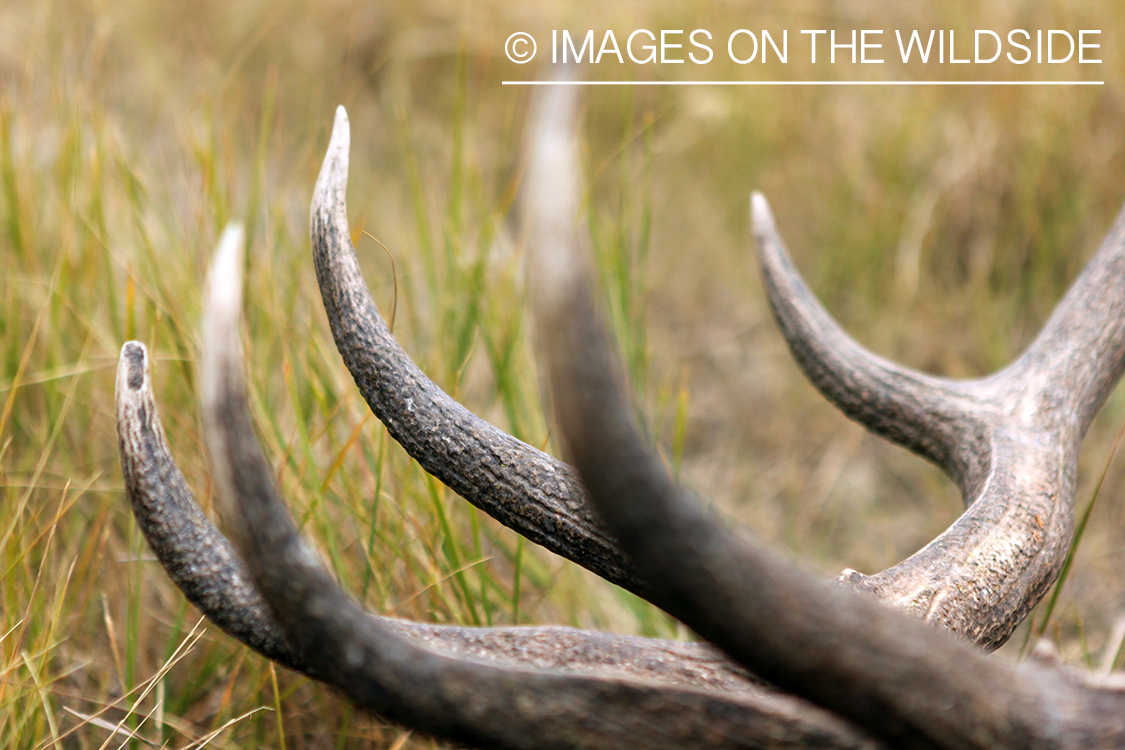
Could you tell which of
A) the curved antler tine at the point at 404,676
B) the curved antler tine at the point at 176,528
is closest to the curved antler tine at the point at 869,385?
the curved antler tine at the point at 404,676

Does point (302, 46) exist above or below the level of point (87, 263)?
above

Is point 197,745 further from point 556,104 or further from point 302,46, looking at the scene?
point 302,46

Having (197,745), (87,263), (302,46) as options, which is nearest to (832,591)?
(197,745)

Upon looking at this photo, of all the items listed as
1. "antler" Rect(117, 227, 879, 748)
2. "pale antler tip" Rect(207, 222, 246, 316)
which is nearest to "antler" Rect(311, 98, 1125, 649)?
"antler" Rect(117, 227, 879, 748)

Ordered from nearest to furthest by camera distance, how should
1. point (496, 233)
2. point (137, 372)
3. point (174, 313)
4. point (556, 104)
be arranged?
point (556, 104) < point (137, 372) < point (174, 313) < point (496, 233)

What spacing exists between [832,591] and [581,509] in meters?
0.25

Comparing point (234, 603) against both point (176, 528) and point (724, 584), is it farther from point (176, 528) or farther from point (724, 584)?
point (724, 584)

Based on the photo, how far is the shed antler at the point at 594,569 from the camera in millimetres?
375

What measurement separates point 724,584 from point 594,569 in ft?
0.88

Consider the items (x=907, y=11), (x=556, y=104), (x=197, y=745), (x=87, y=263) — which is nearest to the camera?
(x=556, y=104)

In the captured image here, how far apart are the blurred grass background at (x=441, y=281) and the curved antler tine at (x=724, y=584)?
523 millimetres

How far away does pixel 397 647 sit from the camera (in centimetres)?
45

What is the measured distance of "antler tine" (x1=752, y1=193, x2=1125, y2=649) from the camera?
65 cm

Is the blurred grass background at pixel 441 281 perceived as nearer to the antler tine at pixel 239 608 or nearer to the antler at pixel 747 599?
the antler tine at pixel 239 608
